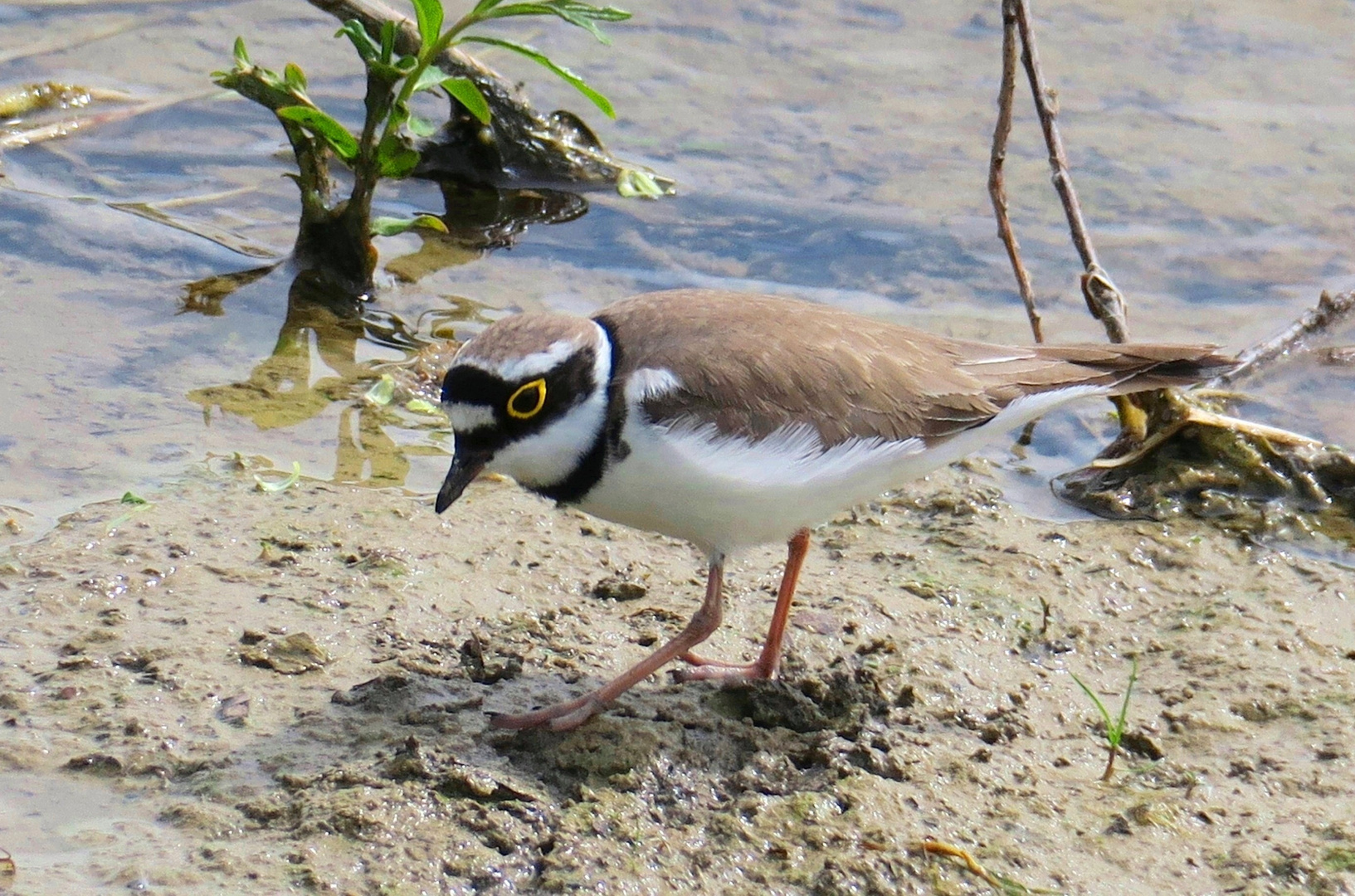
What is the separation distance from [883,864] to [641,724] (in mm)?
916

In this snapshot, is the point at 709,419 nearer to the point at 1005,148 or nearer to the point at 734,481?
the point at 734,481

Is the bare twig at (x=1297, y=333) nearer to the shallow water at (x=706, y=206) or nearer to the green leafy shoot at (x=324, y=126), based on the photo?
the shallow water at (x=706, y=206)

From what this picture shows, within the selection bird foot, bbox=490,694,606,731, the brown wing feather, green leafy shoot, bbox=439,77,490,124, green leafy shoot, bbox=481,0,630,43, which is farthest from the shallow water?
bird foot, bbox=490,694,606,731

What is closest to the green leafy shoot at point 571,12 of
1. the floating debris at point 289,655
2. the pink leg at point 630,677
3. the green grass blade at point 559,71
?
the green grass blade at point 559,71

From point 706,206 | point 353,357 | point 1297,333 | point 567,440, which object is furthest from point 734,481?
point 706,206

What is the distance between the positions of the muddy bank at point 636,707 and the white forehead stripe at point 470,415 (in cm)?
75

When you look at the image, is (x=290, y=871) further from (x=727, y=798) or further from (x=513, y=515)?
(x=513, y=515)

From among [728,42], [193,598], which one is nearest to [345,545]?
[193,598]

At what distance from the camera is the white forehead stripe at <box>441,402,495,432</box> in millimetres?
4535

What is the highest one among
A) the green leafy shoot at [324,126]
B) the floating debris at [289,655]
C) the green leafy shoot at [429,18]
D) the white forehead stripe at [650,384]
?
the green leafy shoot at [429,18]

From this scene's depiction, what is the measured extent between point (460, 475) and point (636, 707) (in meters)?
0.91

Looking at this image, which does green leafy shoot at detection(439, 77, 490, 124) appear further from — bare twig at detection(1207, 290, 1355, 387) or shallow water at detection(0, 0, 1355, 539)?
bare twig at detection(1207, 290, 1355, 387)

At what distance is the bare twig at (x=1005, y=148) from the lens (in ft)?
22.4

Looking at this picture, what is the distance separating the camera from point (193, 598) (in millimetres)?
4941
